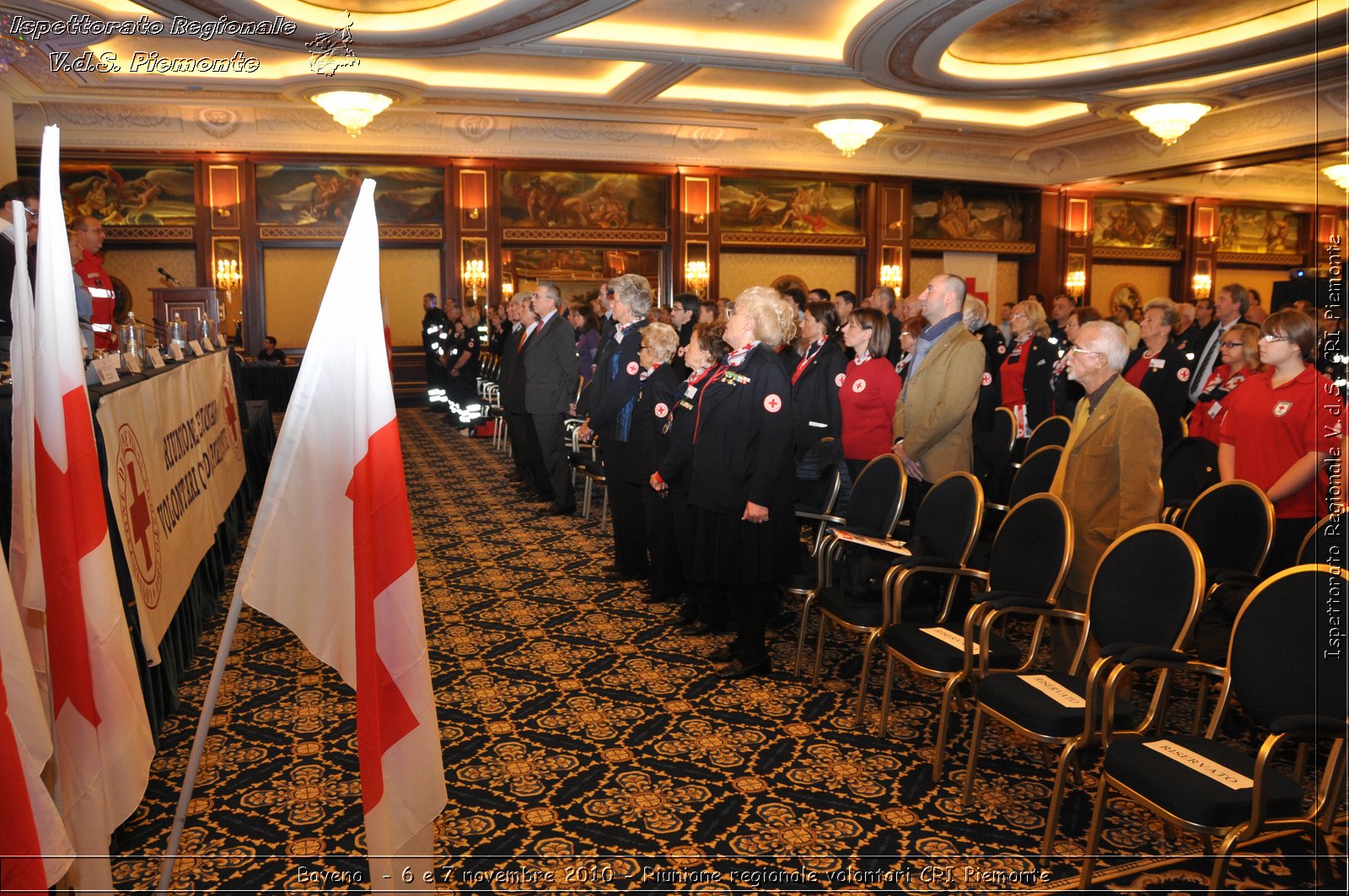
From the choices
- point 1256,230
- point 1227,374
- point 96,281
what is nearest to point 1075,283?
point 1256,230

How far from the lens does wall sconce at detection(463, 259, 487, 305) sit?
51.5ft

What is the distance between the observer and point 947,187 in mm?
17750

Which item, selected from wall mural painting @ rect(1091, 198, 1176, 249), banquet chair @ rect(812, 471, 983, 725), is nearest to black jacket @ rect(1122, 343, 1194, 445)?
banquet chair @ rect(812, 471, 983, 725)

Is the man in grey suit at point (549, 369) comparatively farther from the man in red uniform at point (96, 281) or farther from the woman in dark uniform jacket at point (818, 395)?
the man in red uniform at point (96, 281)

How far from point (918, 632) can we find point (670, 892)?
4.47ft

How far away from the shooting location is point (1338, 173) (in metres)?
15.9

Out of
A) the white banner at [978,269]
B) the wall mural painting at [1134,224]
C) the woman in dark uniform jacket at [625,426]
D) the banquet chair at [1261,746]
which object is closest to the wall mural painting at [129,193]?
the woman in dark uniform jacket at [625,426]

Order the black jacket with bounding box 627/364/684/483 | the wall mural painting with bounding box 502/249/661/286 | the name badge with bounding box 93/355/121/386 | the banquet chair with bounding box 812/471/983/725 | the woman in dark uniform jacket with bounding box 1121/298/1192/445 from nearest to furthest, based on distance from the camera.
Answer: the name badge with bounding box 93/355/121/386 → the banquet chair with bounding box 812/471/983/725 → the black jacket with bounding box 627/364/684/483 → the woman in dark uniform jacket with bounding box 1121/298/1192/445 → the wall mural painting with bounding box 502/249/661/286

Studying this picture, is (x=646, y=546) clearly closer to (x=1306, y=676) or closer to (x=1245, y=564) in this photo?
(x=1245, y=564)

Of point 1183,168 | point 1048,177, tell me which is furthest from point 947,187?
point 1183,168

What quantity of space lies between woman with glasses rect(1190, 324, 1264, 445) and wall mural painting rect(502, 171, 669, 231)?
11002 mm

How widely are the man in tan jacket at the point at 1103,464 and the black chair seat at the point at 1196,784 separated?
92 centimetres

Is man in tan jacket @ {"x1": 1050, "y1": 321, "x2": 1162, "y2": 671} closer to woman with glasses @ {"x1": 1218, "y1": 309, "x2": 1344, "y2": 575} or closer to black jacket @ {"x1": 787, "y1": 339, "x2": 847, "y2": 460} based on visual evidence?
woman with glasses @ {"x1": 1218, "y1": 309, "x2": 1344, "y2": 575}

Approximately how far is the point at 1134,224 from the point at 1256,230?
329cm
